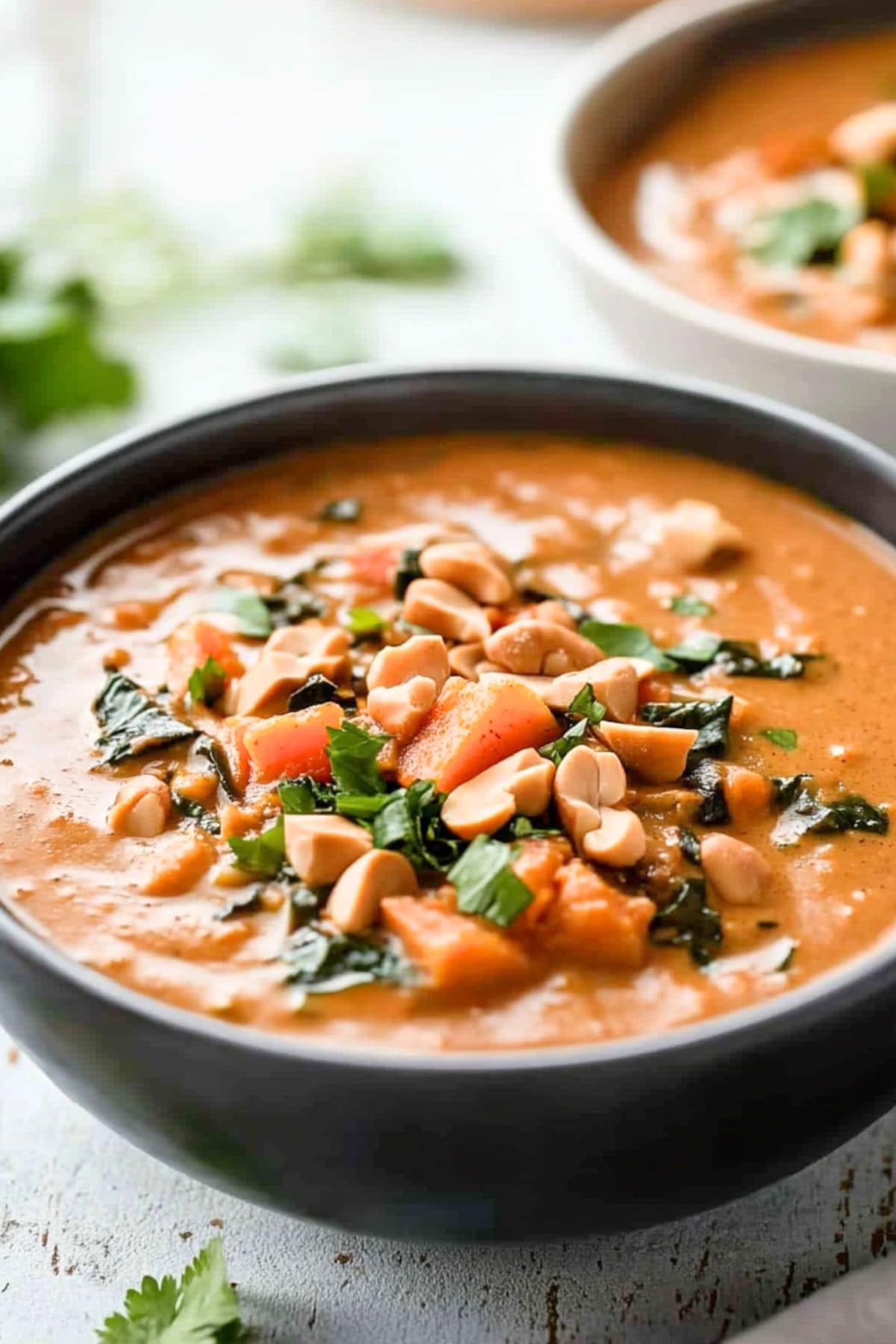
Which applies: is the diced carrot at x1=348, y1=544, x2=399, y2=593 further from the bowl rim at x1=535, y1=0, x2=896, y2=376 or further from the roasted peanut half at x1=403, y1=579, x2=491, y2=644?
the bowl rim at x1=535, y1=0, x2=896, y2=376

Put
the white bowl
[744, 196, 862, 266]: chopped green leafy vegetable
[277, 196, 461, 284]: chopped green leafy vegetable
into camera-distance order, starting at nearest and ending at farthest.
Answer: the white bowl, [744, 196, 862, 266]: chopped green leafy vegetable, [277, 196, 461, 284]: chopped green leafy vegetable

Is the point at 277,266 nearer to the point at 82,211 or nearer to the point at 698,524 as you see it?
the point at 82,211

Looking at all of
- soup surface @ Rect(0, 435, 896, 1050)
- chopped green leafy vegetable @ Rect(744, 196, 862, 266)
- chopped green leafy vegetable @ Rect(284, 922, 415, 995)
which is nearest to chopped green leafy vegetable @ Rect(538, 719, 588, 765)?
soup surface @ Rect(0, 435, 896, 1050)

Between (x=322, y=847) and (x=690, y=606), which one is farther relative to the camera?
(x=690, y=606)

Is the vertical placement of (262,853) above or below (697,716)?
above

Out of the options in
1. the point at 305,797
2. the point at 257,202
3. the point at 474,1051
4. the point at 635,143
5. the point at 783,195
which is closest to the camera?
the point at 474,1051

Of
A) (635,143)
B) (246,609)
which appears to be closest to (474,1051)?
(246,609)

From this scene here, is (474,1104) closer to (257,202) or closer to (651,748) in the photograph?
(651,748)


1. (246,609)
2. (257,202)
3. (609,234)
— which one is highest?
(246,609)
